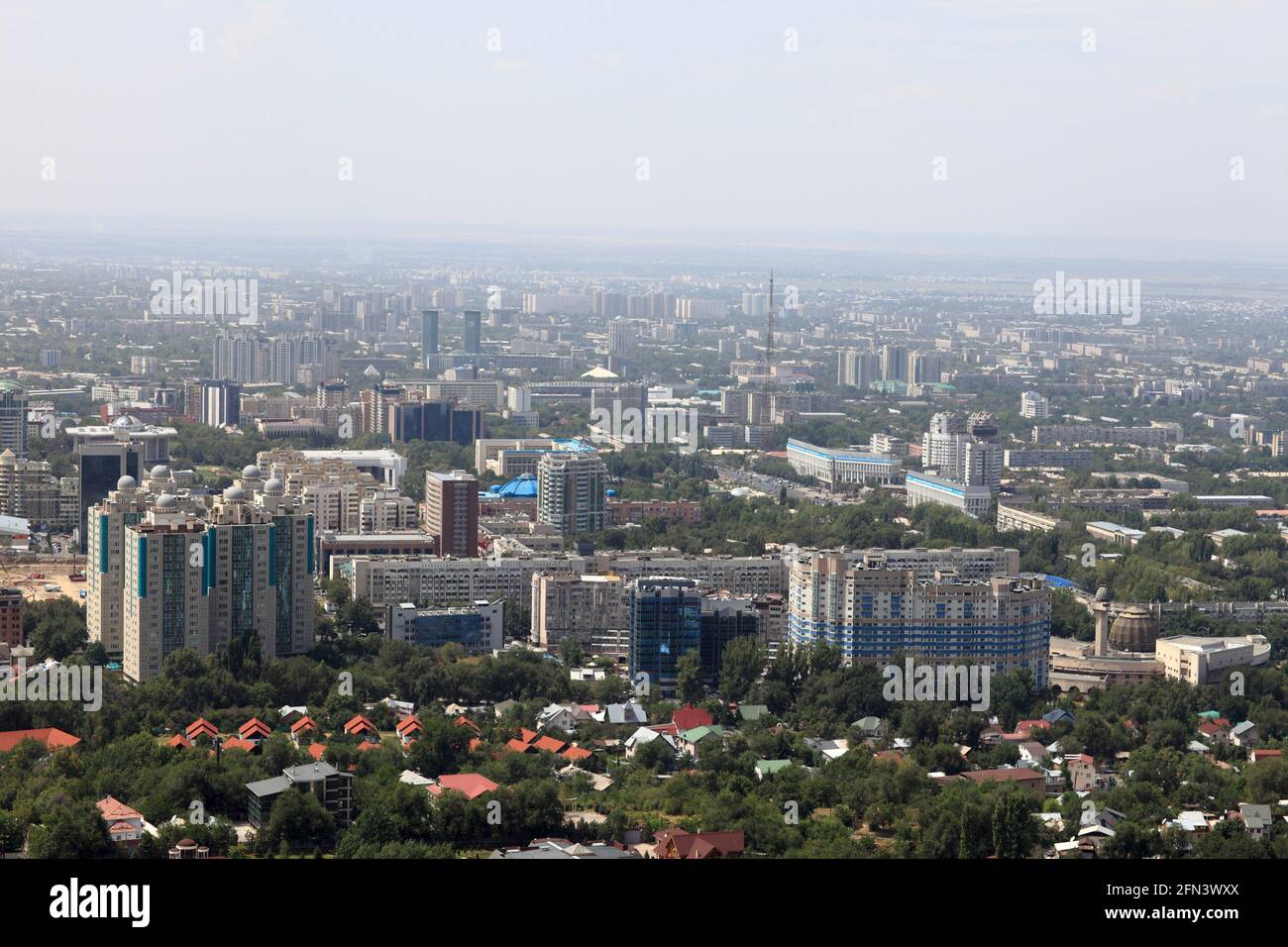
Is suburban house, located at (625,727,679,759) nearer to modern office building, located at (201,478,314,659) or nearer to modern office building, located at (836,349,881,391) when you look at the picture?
modern office building, located at (201,478,314,659)

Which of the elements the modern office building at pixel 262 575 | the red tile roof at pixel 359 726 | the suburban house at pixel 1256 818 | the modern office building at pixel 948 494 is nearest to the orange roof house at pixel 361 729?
the red tile roof at pixel 359 726

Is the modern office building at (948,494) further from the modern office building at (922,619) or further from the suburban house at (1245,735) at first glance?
the suburban house at (1245,735)

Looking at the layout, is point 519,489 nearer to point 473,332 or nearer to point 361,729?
point 361,729

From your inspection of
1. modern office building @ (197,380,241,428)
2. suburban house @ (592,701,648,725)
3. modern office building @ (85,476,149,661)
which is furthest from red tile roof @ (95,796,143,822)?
modern office building @ (197,380,241,428)
